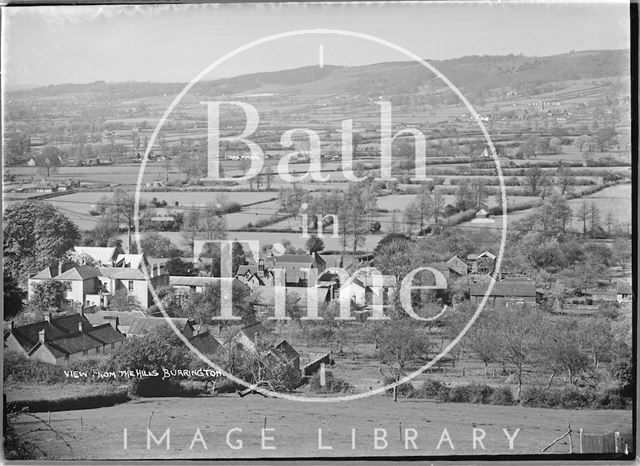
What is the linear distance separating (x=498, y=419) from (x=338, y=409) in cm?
104

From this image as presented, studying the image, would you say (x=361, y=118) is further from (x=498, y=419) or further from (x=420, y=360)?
(x=498, y=419)

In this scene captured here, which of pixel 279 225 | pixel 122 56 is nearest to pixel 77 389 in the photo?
pixel 279 225

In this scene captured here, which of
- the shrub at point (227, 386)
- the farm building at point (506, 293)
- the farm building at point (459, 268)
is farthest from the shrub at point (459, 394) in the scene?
the shrub at point (227, 386)

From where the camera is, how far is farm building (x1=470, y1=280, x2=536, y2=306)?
6.41 meters

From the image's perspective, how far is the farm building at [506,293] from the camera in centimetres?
641

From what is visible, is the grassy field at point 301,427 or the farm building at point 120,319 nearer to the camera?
the grassy field at point 301,427

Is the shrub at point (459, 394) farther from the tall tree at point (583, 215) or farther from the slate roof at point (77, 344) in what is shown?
the slate roof at point (77, 344)

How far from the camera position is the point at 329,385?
6.46 meters

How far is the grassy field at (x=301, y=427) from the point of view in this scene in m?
6.36

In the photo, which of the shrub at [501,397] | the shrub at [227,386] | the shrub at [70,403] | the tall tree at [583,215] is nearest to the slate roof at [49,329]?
the shrub at [70,403]

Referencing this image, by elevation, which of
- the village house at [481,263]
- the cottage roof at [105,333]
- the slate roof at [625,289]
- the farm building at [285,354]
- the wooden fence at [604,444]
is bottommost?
the wooden fence at [604,444]

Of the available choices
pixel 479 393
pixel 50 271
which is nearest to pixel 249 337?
pixel 50 271

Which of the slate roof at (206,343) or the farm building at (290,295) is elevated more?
the farm building at (290,295)

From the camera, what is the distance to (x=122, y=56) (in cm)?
646
